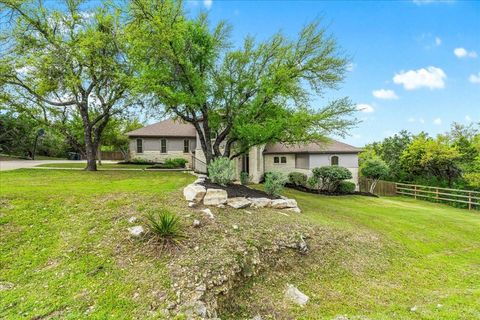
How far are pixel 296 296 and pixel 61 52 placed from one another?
18051 mm

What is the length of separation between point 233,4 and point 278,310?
1399cm

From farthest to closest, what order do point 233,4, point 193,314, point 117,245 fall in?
point 233,4 < point 117,245 < point 193,314

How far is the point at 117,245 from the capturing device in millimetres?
Answer: 6062

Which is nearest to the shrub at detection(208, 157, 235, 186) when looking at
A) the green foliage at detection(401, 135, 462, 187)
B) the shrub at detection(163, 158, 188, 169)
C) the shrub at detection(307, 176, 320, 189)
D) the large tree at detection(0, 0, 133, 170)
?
the large tree at detection(0, 0, 133, 170)

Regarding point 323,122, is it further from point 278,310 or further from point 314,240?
point 278,310

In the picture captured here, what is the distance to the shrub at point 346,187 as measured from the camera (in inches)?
888

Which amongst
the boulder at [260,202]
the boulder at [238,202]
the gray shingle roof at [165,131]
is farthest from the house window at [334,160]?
the boulder at [238,202]

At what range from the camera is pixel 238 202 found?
9.54 meters

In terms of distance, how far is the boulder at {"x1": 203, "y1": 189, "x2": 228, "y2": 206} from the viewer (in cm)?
895

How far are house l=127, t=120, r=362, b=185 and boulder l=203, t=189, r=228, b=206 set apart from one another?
11.7 m

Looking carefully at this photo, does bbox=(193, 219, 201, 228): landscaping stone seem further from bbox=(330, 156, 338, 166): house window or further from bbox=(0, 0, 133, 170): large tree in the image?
bbox=(330, 156, 338, 166): house window

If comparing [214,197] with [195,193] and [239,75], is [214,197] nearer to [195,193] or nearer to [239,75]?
[195,193]

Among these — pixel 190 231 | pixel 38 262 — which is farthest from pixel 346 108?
pixel 38 262

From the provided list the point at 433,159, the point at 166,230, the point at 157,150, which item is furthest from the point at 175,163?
the point at 433,159
